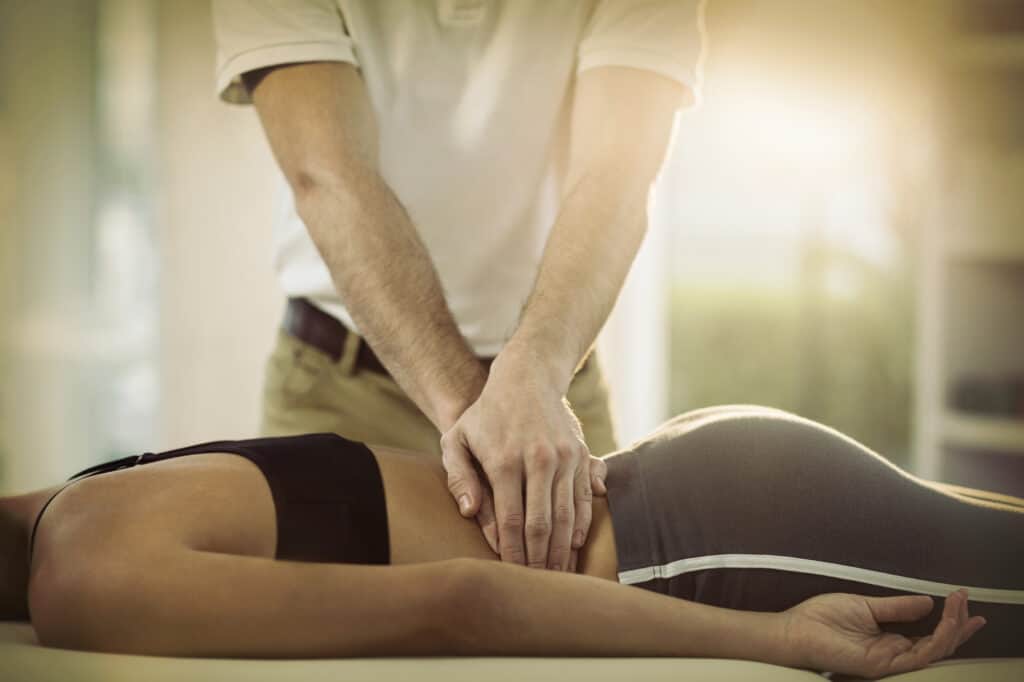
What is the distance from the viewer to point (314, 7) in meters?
1.44

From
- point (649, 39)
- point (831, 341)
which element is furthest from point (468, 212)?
point (831, 341)

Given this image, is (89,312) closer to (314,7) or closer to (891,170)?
(314,7)

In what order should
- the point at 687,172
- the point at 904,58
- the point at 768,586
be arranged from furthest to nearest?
the point at 687,172, the point at 904,58, the point at 768,586

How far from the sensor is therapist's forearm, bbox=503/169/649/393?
1.16 m

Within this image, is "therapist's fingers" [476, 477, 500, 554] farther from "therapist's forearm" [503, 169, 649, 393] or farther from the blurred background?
the blurred background

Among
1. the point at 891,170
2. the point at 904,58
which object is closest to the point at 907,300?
the point at 891,170

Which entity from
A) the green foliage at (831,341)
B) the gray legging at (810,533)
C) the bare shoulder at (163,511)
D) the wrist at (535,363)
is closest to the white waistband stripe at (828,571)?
the gray legging at (810,533)

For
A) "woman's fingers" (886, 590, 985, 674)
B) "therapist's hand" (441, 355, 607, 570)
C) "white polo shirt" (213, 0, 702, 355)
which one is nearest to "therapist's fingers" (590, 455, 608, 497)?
"therapist's hand" (441, 355, 607, 570)

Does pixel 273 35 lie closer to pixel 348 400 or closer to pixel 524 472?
pixel 348 400

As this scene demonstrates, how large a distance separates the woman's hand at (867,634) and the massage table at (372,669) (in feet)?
0.14

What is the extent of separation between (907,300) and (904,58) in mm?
1015

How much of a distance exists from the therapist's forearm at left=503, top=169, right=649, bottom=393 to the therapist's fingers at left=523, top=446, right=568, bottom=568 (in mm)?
143

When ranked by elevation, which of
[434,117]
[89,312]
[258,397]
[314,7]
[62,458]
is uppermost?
[314,7]

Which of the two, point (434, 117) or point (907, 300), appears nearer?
point (434, 117)
